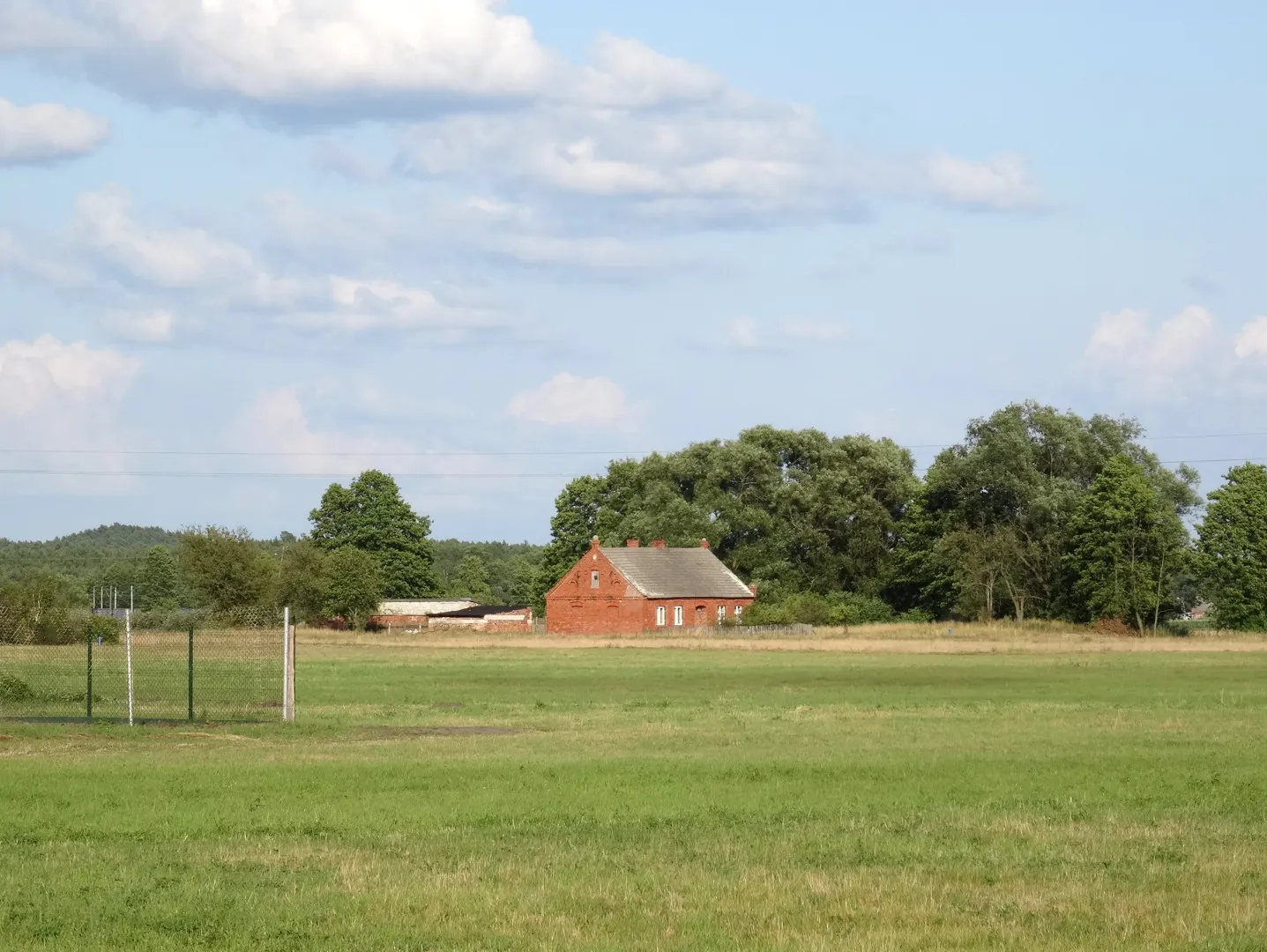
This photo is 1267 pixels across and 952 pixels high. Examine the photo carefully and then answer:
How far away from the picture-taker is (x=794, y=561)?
12812cm

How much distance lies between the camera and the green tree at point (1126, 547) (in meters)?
104

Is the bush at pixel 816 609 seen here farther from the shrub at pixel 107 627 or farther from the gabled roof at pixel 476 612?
the shrub at pixel 107 627

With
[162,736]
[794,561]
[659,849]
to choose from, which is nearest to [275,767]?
[162,736]

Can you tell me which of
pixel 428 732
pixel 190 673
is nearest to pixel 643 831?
pixel 428 732

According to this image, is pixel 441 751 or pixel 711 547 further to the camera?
pixel 711 547

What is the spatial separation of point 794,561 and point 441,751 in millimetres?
103696

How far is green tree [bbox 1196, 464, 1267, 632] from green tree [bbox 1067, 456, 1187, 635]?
12.7 ft

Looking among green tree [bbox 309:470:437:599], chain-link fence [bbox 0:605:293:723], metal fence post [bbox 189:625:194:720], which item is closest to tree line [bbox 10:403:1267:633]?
green tree [bbox 309:470:437:599]

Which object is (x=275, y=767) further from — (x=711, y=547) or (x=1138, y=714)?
(x=711, y=547)

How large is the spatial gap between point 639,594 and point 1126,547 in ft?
110

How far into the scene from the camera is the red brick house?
114 metres

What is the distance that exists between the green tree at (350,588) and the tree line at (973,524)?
23120 mm

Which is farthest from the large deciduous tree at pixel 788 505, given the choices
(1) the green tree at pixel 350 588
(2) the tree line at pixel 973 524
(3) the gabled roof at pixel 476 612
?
(1) the green tree at pixel 350 588

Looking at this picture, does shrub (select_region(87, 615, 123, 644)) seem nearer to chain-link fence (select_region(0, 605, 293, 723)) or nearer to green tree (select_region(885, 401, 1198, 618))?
chain-link fence (select_region(0, 605, 293, 723))
